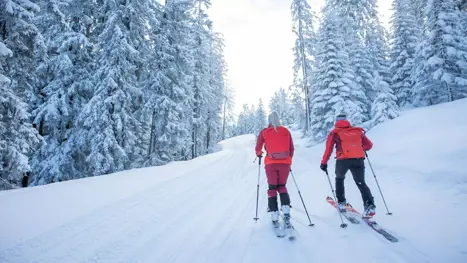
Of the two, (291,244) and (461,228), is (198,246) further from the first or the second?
(461,228)

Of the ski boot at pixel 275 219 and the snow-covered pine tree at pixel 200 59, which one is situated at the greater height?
the snow-covered pine tree at pixel 200 59

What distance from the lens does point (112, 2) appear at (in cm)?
1623

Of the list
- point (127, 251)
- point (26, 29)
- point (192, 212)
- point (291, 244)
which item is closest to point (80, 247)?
point (127, 251)

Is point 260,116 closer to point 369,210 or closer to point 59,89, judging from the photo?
point 59,89

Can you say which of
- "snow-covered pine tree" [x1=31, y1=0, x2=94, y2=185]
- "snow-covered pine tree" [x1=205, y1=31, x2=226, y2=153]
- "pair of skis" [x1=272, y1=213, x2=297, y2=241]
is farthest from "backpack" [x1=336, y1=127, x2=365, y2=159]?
"snow-covered pine tree" [x1=205, y1=31, x2=226, y2=153]

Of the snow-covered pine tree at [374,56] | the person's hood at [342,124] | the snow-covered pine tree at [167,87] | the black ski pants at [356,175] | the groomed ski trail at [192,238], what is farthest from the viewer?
the snow-covered pine tree at [374,56]

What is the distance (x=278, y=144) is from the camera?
5.47m

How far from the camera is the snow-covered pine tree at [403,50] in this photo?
86.0 feet

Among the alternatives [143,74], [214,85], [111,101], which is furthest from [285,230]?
[214,85]

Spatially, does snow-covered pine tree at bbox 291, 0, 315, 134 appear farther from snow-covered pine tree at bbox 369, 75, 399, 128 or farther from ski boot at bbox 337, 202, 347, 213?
ski boot at bbox 337, 202, 347, 213

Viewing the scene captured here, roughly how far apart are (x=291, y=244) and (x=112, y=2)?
58.4 ft

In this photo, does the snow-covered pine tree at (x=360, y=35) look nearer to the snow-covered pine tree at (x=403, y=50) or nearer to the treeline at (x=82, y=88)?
the snow-covered pine tree at (x=403, y=50)

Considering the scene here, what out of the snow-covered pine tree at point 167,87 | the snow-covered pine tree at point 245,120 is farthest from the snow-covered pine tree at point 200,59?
the snow-covered pine tree at point 245,120

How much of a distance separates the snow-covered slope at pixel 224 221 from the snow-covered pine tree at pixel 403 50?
19.9 meters
